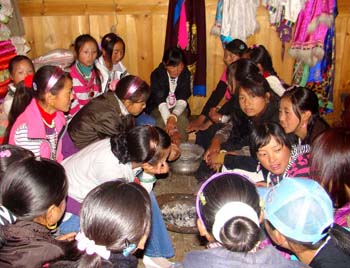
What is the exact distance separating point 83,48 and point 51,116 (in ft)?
3.99

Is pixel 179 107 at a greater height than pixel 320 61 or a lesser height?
lesser

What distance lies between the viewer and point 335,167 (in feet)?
6.44

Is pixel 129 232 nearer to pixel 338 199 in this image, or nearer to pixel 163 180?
pixel 338 199

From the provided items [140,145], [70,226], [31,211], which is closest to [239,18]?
[140,145]

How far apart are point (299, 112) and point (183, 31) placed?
7.05 ft

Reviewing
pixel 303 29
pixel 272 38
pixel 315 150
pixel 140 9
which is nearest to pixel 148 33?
pixel 140 9

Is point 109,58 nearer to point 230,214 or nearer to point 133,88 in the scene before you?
point 133,88

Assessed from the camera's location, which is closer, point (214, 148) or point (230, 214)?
point (230, 214)

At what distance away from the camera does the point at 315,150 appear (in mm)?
2033

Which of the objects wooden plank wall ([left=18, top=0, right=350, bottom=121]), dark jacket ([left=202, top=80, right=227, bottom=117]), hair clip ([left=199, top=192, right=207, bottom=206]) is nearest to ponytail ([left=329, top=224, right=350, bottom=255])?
hair clip ([left=199, top=192, right=207, bottom=206])

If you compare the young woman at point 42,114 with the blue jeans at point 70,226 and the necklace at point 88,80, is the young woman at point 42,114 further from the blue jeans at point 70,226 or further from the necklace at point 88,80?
the necklace at point 88,80

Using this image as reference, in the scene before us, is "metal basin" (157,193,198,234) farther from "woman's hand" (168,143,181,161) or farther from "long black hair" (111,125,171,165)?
"long black hair" (111,125,171,165)

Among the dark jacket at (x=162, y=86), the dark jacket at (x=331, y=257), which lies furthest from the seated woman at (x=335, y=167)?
the dark jacket at (x=162, y=86)

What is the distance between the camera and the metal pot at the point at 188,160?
365 cm
